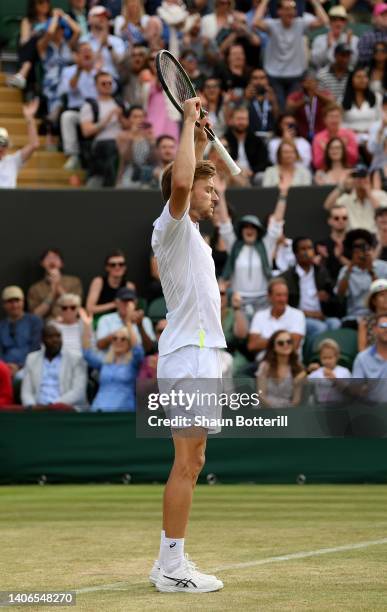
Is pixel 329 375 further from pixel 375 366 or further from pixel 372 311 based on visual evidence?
pixel 372 311

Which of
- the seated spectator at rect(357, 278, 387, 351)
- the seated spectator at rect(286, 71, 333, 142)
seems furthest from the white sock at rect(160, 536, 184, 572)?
the seated spectator at rect(286, 71, 333, 142)

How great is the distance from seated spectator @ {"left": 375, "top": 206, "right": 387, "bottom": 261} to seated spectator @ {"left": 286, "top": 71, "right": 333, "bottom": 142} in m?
2.49

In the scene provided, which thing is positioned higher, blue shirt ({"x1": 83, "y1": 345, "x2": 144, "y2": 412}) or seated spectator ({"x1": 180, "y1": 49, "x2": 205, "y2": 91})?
seated spectator ({"x1": 180, "y1": 49, "x2": 205, "y2": 91})

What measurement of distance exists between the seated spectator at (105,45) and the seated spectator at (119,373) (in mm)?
5205

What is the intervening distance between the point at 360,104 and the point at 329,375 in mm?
5845

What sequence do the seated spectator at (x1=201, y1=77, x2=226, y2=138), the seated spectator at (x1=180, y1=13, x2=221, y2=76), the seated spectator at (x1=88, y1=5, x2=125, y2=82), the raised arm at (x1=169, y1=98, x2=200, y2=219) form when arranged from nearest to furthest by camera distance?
the raised arm at (x1=169, y1=98, x2=200, y2=219), the seated spectator at (x1=201, y1=77, x2=226, y2=138), the seated spectator at (x1=88, y1=5, x2=125, y2=82), the seated spectator at (x1=180, y1=13, x2=221, y2=76)

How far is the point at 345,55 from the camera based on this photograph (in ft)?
62.3

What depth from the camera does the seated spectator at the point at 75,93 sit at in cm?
1822

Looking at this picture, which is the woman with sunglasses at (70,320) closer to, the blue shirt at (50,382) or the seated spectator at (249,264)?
the blue shirt at (50,382)

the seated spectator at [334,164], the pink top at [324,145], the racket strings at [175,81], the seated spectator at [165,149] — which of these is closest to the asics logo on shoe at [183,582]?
the racket strings at [175,81]

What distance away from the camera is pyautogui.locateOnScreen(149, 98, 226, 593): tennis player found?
21.8ft

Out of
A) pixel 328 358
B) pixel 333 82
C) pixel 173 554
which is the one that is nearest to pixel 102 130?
pixel 333 82

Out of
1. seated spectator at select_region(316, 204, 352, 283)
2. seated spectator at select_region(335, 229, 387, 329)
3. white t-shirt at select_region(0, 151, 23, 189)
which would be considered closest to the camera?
seated spectator at select_region(335, 229, 387, 329)

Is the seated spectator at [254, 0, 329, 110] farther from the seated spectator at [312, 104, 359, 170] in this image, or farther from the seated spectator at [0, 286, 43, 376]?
the seated spectator at [0, 286, 43, 376]
